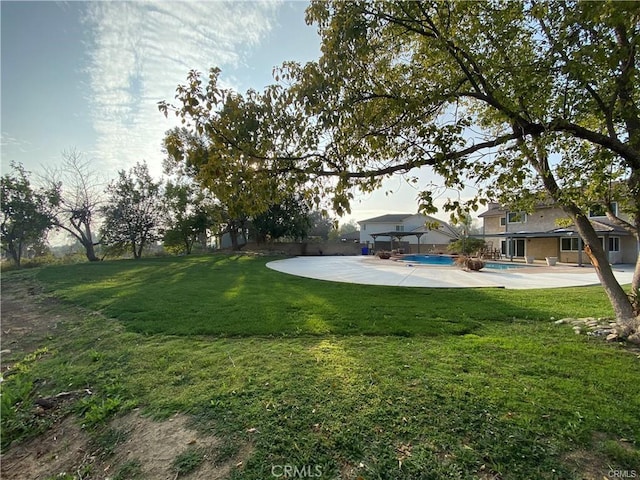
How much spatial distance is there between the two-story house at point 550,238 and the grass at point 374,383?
1541 cm

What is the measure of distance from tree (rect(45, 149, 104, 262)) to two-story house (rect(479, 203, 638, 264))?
31.0m

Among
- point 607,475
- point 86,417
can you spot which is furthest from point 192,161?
point 607,475

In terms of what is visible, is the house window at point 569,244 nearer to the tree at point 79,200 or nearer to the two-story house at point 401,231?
the two-story house at point 401,231

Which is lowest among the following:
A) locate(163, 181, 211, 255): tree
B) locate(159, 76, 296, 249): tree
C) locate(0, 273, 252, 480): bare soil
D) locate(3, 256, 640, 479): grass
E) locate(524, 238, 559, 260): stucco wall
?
locate(0, 273, 252, 480): bare soil

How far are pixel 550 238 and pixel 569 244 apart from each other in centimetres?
155

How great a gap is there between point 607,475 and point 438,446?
3.43 ft

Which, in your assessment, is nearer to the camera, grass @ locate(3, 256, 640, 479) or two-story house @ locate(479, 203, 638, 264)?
grass @ locate(3, 256, 640, 479)

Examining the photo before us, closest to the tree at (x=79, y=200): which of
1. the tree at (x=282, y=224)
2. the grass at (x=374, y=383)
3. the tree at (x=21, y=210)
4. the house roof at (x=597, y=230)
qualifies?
the tree at (x=21, y=210)

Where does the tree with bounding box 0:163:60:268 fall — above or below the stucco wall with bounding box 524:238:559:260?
above

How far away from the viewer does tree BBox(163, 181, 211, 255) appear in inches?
1098

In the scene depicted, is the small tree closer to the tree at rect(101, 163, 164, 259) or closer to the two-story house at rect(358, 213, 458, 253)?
the two-story house at rect(358, 213, 458, 253)

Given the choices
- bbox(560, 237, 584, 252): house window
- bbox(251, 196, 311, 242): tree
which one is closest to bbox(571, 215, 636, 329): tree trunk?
bbox(560, 237, 584, 252): house window

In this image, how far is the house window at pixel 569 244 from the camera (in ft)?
70.3

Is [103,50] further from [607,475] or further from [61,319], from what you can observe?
[607,475]
